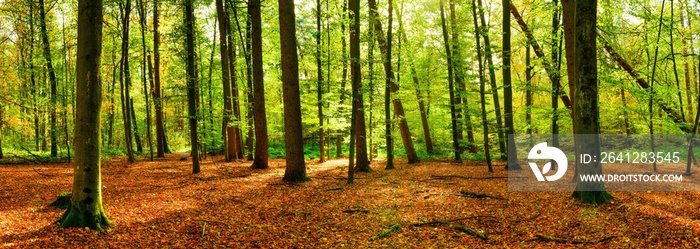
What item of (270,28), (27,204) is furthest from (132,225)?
(270,28)

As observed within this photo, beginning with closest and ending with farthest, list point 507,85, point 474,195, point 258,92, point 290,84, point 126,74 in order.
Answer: point 474,195
point 290,84
point 507,85
point 258,92
point 126,74

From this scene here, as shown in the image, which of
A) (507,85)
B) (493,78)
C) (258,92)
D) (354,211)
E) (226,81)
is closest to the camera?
(354,211)

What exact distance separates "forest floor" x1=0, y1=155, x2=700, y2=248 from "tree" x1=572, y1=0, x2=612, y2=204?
1.56 ft

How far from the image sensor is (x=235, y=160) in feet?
55.3

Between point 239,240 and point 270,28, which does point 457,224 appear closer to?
point 239,240

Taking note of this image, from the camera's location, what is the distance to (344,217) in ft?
22.3

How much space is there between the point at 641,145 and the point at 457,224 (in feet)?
60.3

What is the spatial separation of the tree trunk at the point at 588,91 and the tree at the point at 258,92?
1010 centimetres

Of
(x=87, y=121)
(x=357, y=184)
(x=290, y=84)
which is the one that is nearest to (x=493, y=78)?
(x=357, y=184)

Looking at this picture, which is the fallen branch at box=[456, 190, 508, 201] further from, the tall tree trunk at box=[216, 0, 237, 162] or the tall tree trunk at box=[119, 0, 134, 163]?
the tall tree trunk at box=[119, 0, 134, 163]

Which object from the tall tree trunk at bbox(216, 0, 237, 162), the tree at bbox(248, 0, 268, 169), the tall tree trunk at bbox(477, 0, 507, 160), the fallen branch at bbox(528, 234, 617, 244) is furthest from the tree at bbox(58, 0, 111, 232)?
the tall tree trunk at bbox(477, 0, 507, 160)

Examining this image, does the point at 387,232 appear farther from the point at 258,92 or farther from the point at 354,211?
the point at 258,92

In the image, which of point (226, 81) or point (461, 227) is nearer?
point (461, 227)

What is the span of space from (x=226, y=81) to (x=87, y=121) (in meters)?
11.3
